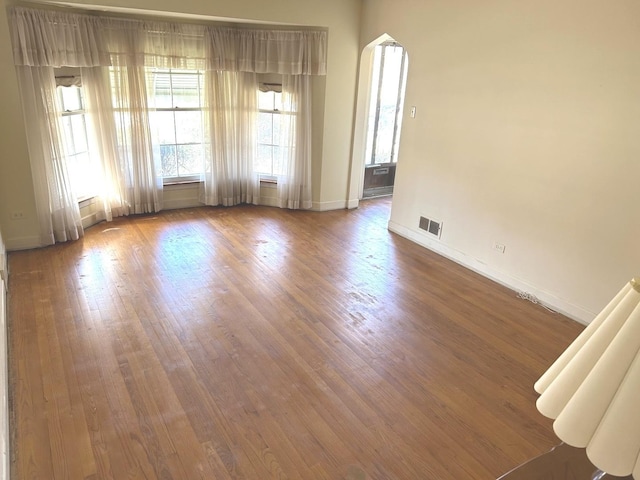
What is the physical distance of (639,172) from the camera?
3189 millimetres

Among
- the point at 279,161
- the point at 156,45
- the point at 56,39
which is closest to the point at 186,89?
the point at 156,45

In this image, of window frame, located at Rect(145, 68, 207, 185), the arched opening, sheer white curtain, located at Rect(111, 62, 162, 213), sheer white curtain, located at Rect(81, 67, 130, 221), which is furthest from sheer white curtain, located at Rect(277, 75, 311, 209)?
sheer white curtain, located at Rect(81, 67, 130, 221)

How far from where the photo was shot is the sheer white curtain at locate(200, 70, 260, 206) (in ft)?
18.4

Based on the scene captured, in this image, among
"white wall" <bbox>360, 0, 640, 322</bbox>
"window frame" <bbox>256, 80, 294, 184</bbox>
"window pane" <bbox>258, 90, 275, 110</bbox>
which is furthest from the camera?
"window pane" <bbox>258, 90, 275, 110</bbox>

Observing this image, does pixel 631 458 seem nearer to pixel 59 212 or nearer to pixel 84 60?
pixel 59 212

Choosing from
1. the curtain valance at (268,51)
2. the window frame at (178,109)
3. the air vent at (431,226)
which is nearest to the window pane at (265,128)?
the curtain valance at (268,51)

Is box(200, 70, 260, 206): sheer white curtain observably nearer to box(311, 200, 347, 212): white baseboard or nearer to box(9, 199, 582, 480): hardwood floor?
box(311, 200, 347, 212): white baseboard

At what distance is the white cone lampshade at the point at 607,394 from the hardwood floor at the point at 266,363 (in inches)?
55.5

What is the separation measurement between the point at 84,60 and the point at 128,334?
3014 mm

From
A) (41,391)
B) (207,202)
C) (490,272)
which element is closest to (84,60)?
(207,202)

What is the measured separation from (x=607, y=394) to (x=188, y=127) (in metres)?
5.59

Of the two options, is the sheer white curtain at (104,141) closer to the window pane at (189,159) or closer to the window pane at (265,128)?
the window pane at (189,159)

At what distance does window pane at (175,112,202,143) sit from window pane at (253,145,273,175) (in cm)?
79

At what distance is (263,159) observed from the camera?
6188 millimetres
